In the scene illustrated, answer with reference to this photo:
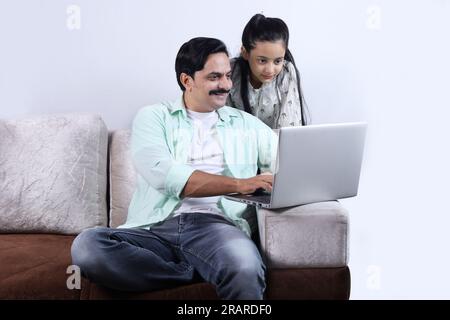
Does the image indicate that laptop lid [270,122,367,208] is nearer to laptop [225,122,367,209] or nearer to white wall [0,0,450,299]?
laptop [225,122,367,209]

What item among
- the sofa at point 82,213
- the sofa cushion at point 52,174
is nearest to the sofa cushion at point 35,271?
the sofa at point 82,213

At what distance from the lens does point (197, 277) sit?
2121mm

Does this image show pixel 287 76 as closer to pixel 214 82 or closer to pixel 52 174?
pixel 214 82

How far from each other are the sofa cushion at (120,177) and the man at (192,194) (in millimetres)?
153

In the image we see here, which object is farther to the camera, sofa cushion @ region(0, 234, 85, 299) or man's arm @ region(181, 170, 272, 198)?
man's arm @ region(181, 170, 272, 198)

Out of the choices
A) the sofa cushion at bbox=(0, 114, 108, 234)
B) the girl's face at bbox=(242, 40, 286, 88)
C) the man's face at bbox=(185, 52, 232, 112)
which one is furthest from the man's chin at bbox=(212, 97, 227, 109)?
the sofa cushion at bbox=(0, 114, 108, 234)

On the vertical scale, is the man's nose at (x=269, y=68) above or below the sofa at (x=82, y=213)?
Result: above

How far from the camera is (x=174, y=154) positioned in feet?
7.91

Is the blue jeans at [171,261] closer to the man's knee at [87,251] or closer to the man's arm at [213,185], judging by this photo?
the man's knee at [87,251]

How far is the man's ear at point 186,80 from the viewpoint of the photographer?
2.51 meters

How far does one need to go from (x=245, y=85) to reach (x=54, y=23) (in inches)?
29.5

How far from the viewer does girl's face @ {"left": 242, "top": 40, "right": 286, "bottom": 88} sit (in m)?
2.60
